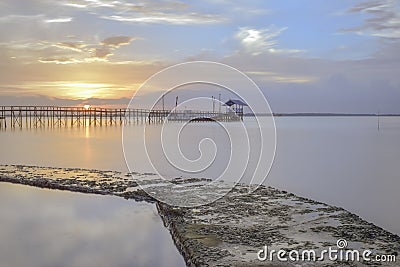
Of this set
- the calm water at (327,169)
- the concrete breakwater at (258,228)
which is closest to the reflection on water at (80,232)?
the concrete breakwater at (258,228)

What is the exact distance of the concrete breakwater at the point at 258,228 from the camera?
24.3 ft

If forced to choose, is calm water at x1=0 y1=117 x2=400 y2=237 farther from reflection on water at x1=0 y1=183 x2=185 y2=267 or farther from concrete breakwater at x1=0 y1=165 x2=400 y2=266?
reflection on water at x1=0 y1=183 x2=185 y2=267

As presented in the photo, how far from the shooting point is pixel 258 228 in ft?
29.0

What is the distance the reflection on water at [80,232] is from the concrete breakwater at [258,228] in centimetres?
40

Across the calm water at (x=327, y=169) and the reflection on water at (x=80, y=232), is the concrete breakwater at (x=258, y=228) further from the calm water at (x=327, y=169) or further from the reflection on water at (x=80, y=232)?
the calm water at (x=327, y=169)

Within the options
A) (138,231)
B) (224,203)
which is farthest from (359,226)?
(138,231)

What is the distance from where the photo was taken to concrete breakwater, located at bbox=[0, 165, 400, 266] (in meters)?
7.41

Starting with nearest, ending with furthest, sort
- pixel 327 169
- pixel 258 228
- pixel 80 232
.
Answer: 1. pixel 258 228
2. pixel 80 232
3. pixel 327 169

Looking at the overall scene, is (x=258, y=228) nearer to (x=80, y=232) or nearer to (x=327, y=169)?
(x=80, y=232)

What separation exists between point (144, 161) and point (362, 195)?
11386mm

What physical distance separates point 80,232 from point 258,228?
385cm

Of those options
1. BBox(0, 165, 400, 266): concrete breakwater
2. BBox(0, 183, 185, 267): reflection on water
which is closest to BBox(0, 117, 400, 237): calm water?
BBox(0, 165, 400, 266): concrete breakwater

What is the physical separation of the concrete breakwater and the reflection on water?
0.40 m

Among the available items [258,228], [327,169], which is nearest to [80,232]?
[258,228]
